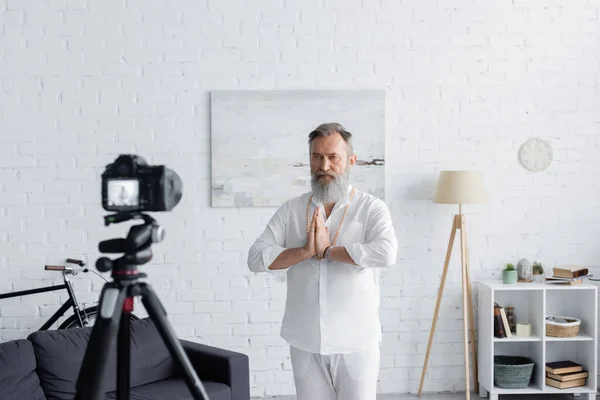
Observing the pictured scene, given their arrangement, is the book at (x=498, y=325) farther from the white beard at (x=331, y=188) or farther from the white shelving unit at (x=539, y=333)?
the white beard at (x=331, y=188)

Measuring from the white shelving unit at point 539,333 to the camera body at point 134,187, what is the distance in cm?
292

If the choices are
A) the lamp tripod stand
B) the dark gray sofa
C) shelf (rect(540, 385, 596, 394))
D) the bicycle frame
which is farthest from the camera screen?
shelf (rect(540, 385, 596, 394))

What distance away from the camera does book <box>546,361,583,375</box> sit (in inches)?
162

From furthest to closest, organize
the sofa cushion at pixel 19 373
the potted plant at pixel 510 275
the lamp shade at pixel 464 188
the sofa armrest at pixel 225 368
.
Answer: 1. the potted plant at pixel 510 275
2. the lamp shade at pixel 464 188
3. the sofa armrest at pixel 225 368
4. the sofa cushion at pixel 19 373

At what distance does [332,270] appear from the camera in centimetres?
246

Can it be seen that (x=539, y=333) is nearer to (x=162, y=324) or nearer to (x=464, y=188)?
(x=464, y=188)

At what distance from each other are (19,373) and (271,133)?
2035 millimetres

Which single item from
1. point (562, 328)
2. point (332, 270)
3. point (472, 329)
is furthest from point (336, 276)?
point (562, 328)

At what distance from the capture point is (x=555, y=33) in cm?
431

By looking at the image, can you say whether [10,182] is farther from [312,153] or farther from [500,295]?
[500,295]

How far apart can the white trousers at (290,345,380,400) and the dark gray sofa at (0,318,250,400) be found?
97 cm

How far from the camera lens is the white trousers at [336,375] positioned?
7.77 ft

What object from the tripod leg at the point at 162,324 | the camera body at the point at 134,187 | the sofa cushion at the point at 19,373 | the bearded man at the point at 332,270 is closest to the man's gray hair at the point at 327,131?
the bearded man at the point at 332,270

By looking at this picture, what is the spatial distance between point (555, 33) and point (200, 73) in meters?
2.34
